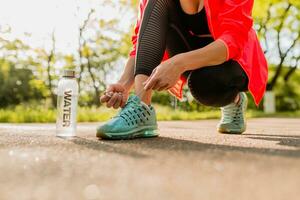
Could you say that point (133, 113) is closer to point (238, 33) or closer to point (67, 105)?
point (67, 105)

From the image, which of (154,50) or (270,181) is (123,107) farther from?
(270,181)

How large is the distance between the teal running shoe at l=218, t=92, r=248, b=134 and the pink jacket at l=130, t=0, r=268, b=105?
0.24 meters

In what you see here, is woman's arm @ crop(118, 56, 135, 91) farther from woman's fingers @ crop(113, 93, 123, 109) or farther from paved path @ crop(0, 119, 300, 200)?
paved path @ crop(0, 119, 300, 200)

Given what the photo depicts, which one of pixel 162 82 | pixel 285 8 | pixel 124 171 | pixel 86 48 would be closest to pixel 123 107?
pixel 162 82

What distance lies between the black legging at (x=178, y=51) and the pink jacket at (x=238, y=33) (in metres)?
0.05

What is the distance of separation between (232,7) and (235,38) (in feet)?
0.47

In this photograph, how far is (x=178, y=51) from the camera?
2105 millimetres

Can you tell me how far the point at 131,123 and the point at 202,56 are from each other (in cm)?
37

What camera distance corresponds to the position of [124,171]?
34.5 inches

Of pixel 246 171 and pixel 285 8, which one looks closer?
pixel 246 171

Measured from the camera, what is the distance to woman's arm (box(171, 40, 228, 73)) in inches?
61.2

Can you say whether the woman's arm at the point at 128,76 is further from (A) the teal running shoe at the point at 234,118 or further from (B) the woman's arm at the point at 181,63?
(A) the teal running shoe at the point at 234,118

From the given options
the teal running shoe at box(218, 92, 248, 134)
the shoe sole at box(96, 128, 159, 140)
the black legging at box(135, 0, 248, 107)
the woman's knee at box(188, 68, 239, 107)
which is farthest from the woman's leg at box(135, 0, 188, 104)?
the teal running shoe at box(218, 92, 248, 134)

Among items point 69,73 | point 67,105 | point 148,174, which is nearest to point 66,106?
point 67,105
